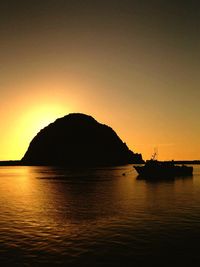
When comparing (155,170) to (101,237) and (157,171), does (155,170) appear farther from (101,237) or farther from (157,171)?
(101,237)

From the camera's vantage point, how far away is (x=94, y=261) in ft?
64.6

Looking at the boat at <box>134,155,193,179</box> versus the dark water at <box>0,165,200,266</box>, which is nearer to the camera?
the dark water at <box>0,165,200,266</box>

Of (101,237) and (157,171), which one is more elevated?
(157,171)

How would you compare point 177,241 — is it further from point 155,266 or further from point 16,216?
point 16,216

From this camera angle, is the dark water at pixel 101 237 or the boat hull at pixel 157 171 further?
the boat hull at pixel 157 171

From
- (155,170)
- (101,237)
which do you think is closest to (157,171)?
(155,170)

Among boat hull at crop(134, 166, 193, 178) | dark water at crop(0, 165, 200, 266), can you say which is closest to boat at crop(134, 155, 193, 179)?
boat hull at crop(134, 166, 193, 178)

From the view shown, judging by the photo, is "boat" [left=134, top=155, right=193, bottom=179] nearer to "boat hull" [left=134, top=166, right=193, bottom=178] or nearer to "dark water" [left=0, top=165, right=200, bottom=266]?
"boat hull" [left=134, top=166, right=193, bottom=178]

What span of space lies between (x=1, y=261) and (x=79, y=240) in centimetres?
668

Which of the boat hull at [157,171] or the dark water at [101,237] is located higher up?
the boat hull at [157,171]

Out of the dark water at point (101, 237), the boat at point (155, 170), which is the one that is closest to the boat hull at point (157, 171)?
the boat at point (155, 170)

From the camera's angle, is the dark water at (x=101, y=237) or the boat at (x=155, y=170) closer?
the dark water at (x=101, y=237)

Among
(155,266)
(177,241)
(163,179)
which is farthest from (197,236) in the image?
(163,179)

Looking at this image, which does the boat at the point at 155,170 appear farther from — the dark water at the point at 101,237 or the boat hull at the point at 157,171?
the dark water at the point at 101,237
